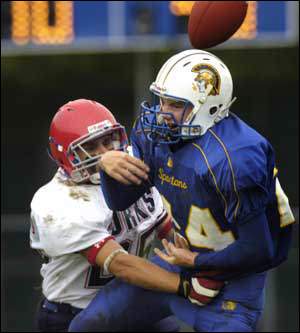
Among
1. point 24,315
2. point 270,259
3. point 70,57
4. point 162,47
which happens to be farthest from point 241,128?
point 70,57

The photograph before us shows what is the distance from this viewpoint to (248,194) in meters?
3.12

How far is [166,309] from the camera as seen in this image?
3381 millimetres

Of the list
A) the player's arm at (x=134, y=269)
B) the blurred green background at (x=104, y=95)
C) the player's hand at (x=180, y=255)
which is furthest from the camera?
the blurred green background at (x=104, y=95)

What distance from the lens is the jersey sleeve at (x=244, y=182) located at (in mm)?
3109

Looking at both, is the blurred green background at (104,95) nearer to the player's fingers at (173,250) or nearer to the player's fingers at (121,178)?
the player's fingers at (173,250)

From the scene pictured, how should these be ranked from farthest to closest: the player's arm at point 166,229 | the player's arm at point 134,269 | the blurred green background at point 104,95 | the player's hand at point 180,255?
the blurred green background at point 104,95
the player's arm at point 166,229
the player's arm at point 134,269
the player's hand at point 180,255

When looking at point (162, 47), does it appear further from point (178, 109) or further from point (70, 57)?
point (178, 109)

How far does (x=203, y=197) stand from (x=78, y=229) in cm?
45


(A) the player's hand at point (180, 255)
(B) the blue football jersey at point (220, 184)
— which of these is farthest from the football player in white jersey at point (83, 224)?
(B) the blue football jersey at point (220, 184)

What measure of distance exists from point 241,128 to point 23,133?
449 cm

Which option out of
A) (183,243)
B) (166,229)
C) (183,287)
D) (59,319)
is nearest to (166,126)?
(183,243)

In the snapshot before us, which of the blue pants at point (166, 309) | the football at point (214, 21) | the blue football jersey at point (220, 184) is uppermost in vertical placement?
the football at point (214, 21)

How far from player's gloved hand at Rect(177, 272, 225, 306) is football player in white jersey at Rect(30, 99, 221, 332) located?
0.09 meters

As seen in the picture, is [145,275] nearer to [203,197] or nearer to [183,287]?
[183,287]
